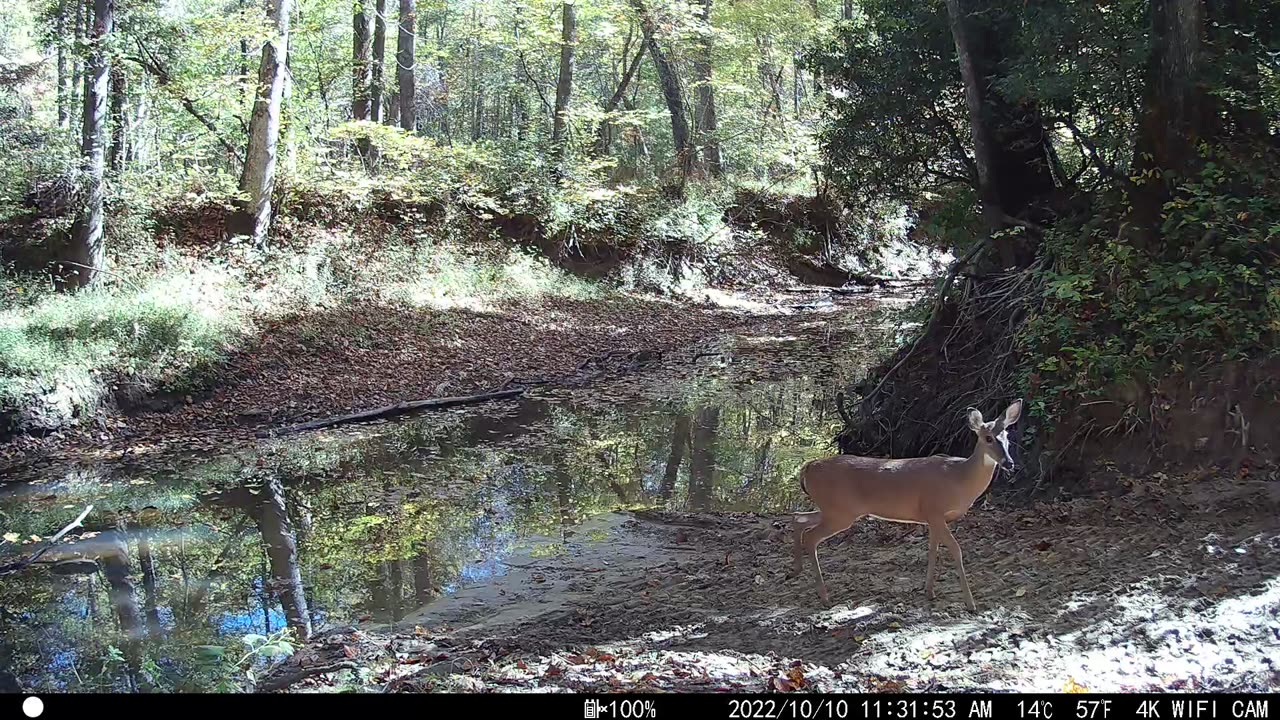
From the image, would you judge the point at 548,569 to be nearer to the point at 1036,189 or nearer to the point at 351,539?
the point at 351,539

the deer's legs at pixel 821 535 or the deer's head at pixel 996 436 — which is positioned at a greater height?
the deer's head at pixel 996 436

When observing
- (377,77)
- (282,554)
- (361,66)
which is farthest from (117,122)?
(282,554)

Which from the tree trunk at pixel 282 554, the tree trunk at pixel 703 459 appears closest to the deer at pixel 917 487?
the tree trunk at pixel 282 554

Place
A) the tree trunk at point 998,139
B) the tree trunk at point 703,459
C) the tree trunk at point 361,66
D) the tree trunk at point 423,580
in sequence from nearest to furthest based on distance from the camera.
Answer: the tree trunk at point 423,580, the tree trunk at point 703,459, the tree trunk at point 998,139, the tree trunk at point 361,66

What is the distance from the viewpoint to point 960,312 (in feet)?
31.0

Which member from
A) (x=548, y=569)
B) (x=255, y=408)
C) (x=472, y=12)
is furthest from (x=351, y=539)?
(x=472, y=12)

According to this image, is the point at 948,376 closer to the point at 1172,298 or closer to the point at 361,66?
the point at 1172,298

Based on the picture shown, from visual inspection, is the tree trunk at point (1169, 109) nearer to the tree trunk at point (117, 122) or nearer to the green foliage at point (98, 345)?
the green foliage at point (98, 345)

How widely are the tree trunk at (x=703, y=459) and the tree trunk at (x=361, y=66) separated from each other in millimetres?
12935

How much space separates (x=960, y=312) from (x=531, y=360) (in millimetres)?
8555

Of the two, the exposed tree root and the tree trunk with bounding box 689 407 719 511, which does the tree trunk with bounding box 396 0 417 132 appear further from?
the exposed tree root

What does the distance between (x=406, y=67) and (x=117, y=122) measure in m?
8.57
